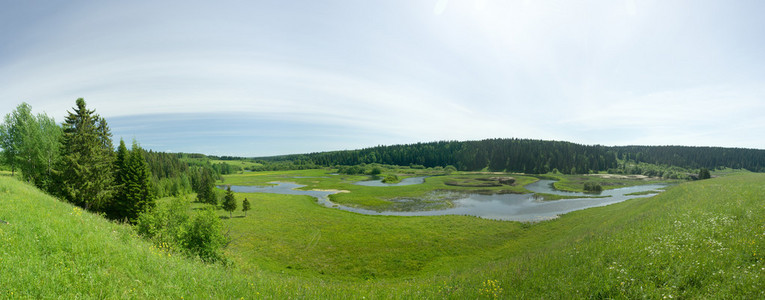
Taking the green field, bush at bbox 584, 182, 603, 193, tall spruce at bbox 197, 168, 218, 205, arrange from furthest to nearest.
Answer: bush at bbox 584, 182, 603, 193 → tall spruce at bbox 197, 168, 218, 205 → the green field

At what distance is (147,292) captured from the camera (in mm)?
7582

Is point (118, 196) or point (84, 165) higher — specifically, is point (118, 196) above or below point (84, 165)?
below

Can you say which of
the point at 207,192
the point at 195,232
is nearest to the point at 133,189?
the point at 195,232

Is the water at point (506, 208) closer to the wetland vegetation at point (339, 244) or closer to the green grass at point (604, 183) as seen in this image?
the wetland vegetation at point (339, 244)

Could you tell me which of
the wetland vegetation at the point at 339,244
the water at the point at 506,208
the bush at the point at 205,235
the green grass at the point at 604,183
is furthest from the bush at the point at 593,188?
the bush at the point at 205,235

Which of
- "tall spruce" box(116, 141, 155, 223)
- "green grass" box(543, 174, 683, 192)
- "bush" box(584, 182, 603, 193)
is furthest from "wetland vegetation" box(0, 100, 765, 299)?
"green grass" box(543, 174, 683, 192)

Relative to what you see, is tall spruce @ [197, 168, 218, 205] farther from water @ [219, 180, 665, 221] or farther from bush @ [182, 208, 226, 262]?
bush @ [182, 208, 226, 262]

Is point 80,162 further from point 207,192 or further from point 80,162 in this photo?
point 207,192

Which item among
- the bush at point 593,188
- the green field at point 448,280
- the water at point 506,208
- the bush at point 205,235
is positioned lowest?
the water at point 506,208

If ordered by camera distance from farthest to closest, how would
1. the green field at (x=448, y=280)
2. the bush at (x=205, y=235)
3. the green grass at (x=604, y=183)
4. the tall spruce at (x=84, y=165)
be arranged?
the green grass at (x=604, y=183) → the tall spruce at (x=84, y=165) → the bush at (x=205, y=235) → the green field at (x=448, y=280)

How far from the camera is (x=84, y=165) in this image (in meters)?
35.7

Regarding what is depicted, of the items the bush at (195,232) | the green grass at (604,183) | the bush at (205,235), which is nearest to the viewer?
the bush at (195,232)

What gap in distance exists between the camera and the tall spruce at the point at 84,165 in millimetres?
34875

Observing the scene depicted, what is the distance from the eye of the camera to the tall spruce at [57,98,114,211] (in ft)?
114
